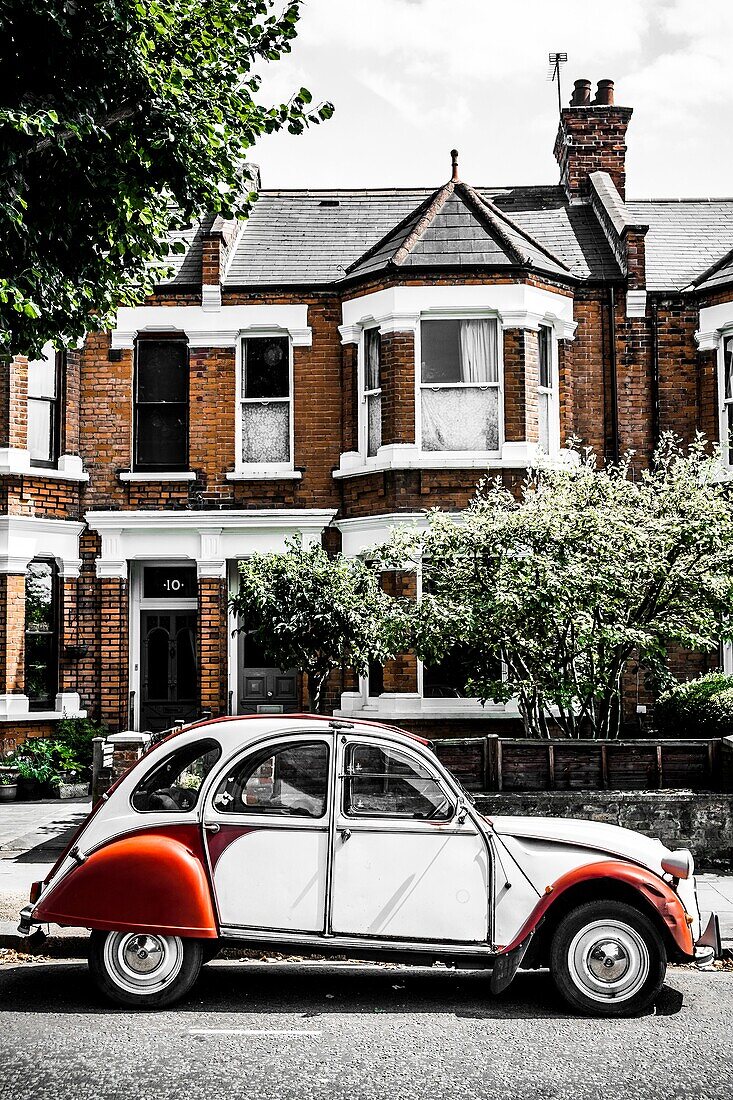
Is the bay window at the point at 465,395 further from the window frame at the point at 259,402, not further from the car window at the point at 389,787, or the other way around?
the car window at the point at 389,787

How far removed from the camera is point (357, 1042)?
5543mm

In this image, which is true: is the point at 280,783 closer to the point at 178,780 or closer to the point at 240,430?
the point at 178,780

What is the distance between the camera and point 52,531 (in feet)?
50.3

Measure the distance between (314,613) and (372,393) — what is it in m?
5.36

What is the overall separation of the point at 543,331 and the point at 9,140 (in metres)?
9.76

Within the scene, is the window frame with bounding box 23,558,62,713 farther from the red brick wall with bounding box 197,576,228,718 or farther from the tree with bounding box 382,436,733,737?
the tree with bounding box 382,436,733,737

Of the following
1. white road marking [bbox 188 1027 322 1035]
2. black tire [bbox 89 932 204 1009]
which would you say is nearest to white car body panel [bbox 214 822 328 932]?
black tire [bbox 89 932 204 1009]

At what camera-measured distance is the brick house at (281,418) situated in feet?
49.2

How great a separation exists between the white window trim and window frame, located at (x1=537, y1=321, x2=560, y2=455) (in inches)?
147

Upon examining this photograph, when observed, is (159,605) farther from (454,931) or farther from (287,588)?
(454,931)

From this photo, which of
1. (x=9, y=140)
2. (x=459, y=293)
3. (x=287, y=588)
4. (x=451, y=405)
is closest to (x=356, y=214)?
(x=459, y=293)

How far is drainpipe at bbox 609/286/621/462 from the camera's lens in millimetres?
15727

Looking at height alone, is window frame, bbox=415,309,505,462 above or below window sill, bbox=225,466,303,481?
above

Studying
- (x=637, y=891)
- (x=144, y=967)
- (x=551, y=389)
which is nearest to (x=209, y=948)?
(x=144, y=967)
